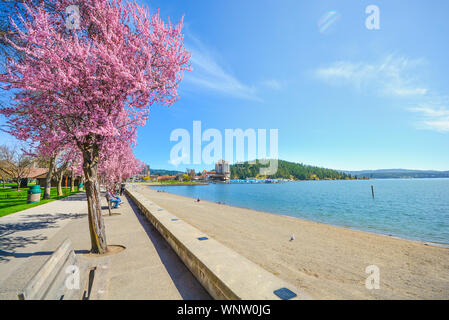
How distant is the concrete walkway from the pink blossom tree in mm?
1386

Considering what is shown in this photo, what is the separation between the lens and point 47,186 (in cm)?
2112

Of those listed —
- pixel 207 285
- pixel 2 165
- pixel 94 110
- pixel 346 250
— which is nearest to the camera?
pixel 207 285

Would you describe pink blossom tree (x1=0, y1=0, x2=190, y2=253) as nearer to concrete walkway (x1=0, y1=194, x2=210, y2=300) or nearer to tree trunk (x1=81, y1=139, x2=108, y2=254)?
tree trunk (x1=81, y1=139, x2=108, y2=254)

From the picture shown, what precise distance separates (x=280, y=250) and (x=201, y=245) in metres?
5.85

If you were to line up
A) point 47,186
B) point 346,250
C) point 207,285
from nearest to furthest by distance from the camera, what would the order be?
point 207,285
point 346,250
point 47,186

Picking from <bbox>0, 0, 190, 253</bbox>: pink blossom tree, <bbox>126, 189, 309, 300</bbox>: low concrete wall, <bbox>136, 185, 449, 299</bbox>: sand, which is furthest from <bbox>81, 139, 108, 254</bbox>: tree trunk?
<bbox>136, 185, 449, 299</bbox>: sand

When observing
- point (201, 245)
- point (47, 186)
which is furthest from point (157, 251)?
point (47, 186)

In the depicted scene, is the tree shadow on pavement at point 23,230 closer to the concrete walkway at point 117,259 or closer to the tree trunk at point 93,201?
the concrete walkway at point 117,259

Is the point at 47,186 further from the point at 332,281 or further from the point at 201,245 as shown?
the point at 332,281

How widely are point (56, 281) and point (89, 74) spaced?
16.5 ft

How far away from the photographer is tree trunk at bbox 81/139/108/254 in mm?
6250

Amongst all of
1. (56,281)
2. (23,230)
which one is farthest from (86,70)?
(23,230)

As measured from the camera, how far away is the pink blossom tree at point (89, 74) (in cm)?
516

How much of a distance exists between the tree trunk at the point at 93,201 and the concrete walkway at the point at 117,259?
1.63 ft
